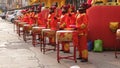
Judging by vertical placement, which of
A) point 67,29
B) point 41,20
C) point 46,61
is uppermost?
point 67,29

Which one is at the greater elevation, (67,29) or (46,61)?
(67,29)

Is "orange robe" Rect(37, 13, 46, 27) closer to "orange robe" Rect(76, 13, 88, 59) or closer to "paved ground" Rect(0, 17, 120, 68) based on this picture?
"paved ground" Rect(0, 17, 120, 68)

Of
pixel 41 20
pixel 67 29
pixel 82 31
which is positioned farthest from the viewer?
pixel 41 20

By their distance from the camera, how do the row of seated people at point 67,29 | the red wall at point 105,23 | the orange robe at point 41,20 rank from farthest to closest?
the orange robe at point 41,20 < the red wall at point 105,23 < the row of seated people at point 67,29

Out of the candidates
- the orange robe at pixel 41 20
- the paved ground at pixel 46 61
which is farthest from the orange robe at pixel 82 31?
the orange robe at pixel 41 20

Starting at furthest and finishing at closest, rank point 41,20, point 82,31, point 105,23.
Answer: point 41,20 < point 105,23 < point 82,31

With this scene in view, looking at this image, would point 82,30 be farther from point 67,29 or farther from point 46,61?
point 46,61

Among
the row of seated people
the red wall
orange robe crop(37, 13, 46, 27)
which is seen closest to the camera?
the row of seated people

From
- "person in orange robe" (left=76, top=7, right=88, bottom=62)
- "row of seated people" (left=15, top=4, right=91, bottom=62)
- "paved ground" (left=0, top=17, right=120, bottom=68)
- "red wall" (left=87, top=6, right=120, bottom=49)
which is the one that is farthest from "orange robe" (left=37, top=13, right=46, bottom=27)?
"person in orange robe" (left=76, top=7, right=88, bottom=62)

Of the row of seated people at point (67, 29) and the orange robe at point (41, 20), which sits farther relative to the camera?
the orange robe at point (41, 20)

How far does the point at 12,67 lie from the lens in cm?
1091

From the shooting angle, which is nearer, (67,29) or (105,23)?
(67,29)

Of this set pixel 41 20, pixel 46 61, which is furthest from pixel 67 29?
pixel 41 20

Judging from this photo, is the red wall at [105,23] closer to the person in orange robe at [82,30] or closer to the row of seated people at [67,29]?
the row of seated people at [67,29]
